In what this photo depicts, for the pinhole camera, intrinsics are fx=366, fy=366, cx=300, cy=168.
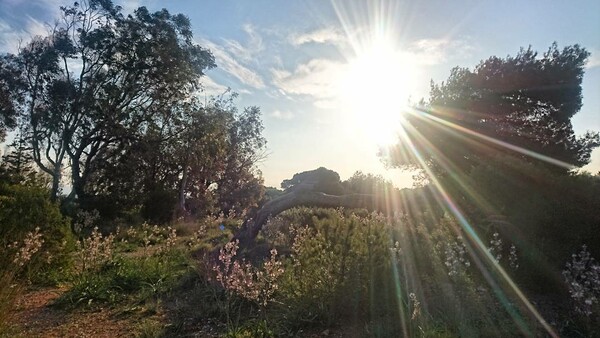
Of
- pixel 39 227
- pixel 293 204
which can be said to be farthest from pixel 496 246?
pixel 39 227

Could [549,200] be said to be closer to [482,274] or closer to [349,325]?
[482,274]

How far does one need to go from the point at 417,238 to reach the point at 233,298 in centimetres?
314

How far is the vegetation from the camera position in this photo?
4.61 m

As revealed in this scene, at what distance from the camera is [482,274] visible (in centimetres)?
519

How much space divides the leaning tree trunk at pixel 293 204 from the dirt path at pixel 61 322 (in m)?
4.29

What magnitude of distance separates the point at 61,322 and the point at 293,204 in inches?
233

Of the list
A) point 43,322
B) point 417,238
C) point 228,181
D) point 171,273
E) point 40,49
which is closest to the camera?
point 43,322

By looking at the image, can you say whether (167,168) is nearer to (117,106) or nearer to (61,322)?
(117,106)

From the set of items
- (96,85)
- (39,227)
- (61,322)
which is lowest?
(61,322)

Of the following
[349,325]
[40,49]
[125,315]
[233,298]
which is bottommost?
Answer: [349,325]

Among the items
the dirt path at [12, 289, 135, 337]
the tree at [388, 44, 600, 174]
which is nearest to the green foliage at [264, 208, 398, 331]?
the dirt path at [12, 289, 135, 337]

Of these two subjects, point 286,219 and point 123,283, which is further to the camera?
point 286,219

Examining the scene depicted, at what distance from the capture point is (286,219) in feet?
38.8

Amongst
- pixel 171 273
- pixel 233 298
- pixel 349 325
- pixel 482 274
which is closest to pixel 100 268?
pixel 171 273
